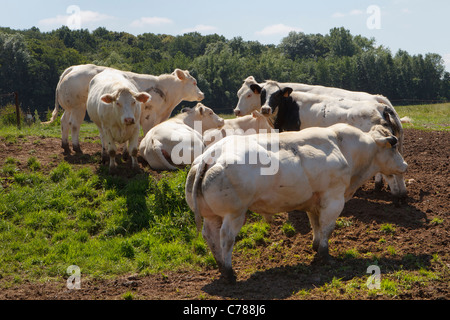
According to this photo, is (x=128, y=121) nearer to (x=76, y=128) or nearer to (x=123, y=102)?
(x=123, y=102)

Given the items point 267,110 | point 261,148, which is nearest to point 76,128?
point 267,110

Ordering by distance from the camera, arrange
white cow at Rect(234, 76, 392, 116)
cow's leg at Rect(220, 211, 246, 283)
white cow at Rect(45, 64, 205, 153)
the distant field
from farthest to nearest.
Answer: white cow at Rect(45, 64, 205, 153) → white cow at Rect(234, 76, 392, 116) → the distant field → cow's leg at Rect(220, 211, 246, 283)

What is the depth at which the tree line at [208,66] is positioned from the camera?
6147cm

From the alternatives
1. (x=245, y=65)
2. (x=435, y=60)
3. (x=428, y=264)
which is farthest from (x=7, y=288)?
(x=435, y=60)

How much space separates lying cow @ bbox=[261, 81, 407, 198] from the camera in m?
10.1

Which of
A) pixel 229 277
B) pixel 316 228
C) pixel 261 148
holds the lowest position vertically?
pixel 229 277

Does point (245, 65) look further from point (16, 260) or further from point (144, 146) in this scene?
point (16, 260)

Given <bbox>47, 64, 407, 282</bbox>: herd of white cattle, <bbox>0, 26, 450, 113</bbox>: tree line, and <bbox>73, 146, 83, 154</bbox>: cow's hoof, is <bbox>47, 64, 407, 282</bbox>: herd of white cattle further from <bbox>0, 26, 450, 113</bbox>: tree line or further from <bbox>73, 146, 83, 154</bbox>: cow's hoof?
<bbox>0, 26, 450, 113</bbox>: tree line

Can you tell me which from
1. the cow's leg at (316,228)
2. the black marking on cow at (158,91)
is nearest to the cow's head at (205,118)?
the black marking on cow at (158,91)

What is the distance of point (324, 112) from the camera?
10875 mm

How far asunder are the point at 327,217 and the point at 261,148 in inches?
58.3

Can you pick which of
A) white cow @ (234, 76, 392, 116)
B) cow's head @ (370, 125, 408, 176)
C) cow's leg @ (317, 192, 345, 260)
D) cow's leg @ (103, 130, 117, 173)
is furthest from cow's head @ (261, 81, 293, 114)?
cow's leg @ (317, 192, 345, 260)

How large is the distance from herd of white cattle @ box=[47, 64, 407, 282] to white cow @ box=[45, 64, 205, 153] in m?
0.04

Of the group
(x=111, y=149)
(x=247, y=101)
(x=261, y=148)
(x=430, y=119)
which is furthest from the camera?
(x=430, y=119)
